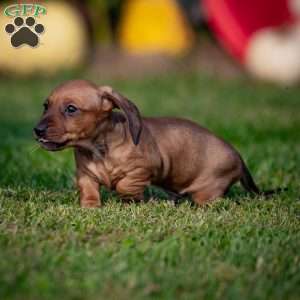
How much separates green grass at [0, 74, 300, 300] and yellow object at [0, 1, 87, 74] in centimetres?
518

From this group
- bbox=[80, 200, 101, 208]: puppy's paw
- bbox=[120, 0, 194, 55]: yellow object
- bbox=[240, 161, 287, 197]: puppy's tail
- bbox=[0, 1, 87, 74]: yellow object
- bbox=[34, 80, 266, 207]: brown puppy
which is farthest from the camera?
bbox=[120, 0, 194, 55]: yellow object

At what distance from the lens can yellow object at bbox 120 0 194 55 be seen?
12586 mm

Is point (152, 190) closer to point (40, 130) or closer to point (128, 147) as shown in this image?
point (128, 147)

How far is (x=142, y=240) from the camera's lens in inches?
155

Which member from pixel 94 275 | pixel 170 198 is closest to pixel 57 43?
pixel 170 198

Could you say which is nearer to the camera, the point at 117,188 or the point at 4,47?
the point at 117,188

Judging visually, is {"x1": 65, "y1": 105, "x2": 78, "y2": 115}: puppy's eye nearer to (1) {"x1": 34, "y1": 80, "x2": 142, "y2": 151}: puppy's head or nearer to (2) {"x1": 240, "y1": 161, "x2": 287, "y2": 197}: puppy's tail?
(1) {"x1": 34, "y1": 80, "x2": 142, "y2": 151}: puppy's head

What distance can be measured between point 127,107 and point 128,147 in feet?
0.88

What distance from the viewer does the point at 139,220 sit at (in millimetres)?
4273

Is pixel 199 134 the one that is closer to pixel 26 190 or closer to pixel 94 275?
pixel 26 190

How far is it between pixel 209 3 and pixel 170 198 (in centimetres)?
723

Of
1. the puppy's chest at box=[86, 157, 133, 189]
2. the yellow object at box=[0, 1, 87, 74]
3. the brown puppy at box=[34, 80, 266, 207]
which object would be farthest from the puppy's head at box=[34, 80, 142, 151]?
the yellow object at box=[0, 1, 87, 74]

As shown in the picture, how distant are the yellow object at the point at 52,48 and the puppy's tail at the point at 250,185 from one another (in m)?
6.77

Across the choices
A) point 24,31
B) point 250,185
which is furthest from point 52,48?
point 250,185
